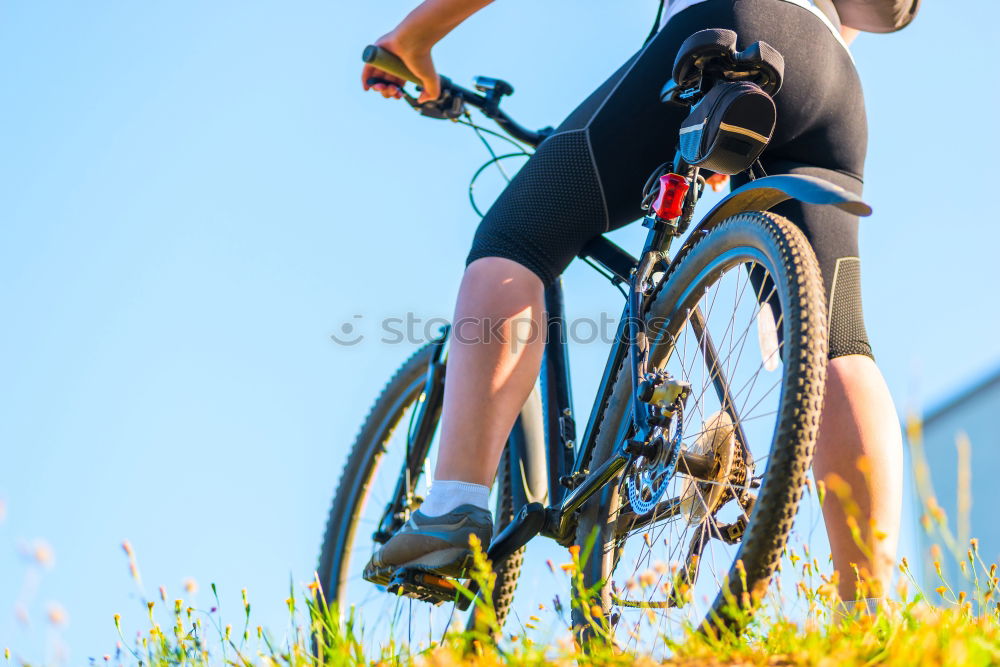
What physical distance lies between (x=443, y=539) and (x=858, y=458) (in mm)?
833

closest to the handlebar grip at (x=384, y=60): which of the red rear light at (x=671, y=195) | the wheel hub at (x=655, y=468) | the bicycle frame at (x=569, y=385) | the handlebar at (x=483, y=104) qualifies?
the bicycle frame at (x=569, y=385)

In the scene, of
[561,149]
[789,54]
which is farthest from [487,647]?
[789,54]

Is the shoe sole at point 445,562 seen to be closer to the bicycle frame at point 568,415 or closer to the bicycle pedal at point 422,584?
the bicycle pedal at point 422,584

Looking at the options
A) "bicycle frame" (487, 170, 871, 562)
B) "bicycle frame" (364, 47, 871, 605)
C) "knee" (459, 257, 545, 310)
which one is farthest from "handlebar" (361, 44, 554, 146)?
"knee" (459, 257, 545, 310)

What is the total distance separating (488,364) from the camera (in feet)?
6.84

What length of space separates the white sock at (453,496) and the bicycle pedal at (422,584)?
14 cm

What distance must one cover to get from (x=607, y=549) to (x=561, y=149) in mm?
879

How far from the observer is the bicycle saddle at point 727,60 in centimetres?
182

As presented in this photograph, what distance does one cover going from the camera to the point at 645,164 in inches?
83.7

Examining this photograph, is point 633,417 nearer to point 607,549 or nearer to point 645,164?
point 607,549

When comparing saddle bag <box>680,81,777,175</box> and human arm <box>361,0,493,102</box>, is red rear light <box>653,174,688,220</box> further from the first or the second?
human arm <box>361,0,493,102</box>

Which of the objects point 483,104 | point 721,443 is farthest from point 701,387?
point 483,104

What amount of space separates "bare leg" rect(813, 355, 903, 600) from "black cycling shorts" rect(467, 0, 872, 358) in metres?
0.10

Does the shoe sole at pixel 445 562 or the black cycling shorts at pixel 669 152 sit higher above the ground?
the black cycling shorts at pixel 669 152
